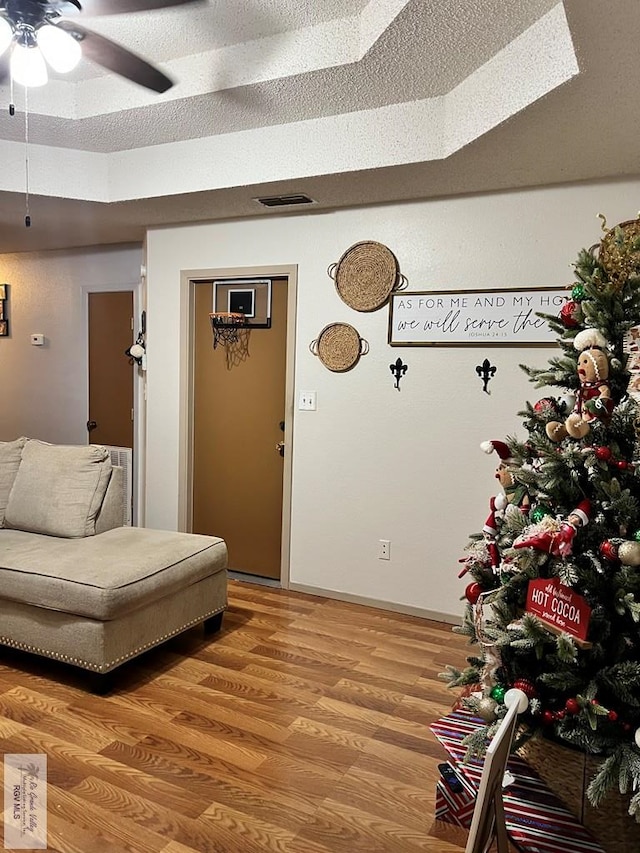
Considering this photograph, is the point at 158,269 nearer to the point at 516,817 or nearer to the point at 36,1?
the point at 36,1

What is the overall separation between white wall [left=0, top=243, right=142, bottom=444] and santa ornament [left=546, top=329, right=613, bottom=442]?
4.08 m

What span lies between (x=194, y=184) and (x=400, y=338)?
1.45 metres

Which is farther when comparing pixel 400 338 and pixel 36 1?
pixel 400 338

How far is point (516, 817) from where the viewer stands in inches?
70.8

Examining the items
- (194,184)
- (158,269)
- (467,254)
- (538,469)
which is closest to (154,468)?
(158,269)

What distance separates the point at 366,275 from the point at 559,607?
2469 millimetres

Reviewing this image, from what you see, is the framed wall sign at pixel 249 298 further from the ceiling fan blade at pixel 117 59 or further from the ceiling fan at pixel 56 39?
the ceiling fan at pixel 56 39

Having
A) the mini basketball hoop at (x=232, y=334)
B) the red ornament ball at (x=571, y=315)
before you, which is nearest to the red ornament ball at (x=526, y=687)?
the red ornament ball at (x=571, y=315)

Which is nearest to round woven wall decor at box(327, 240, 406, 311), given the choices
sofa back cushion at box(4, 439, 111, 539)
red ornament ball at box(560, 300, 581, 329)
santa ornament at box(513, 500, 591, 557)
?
sofa back cushion at box(4, 439, 111, 539)

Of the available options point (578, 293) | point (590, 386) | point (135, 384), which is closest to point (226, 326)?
point (135, 384)

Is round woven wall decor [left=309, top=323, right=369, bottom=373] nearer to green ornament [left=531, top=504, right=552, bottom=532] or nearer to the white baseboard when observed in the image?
the white baseboard

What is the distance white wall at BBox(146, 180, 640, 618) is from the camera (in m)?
3.32

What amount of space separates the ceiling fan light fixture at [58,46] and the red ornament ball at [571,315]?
1.76m
